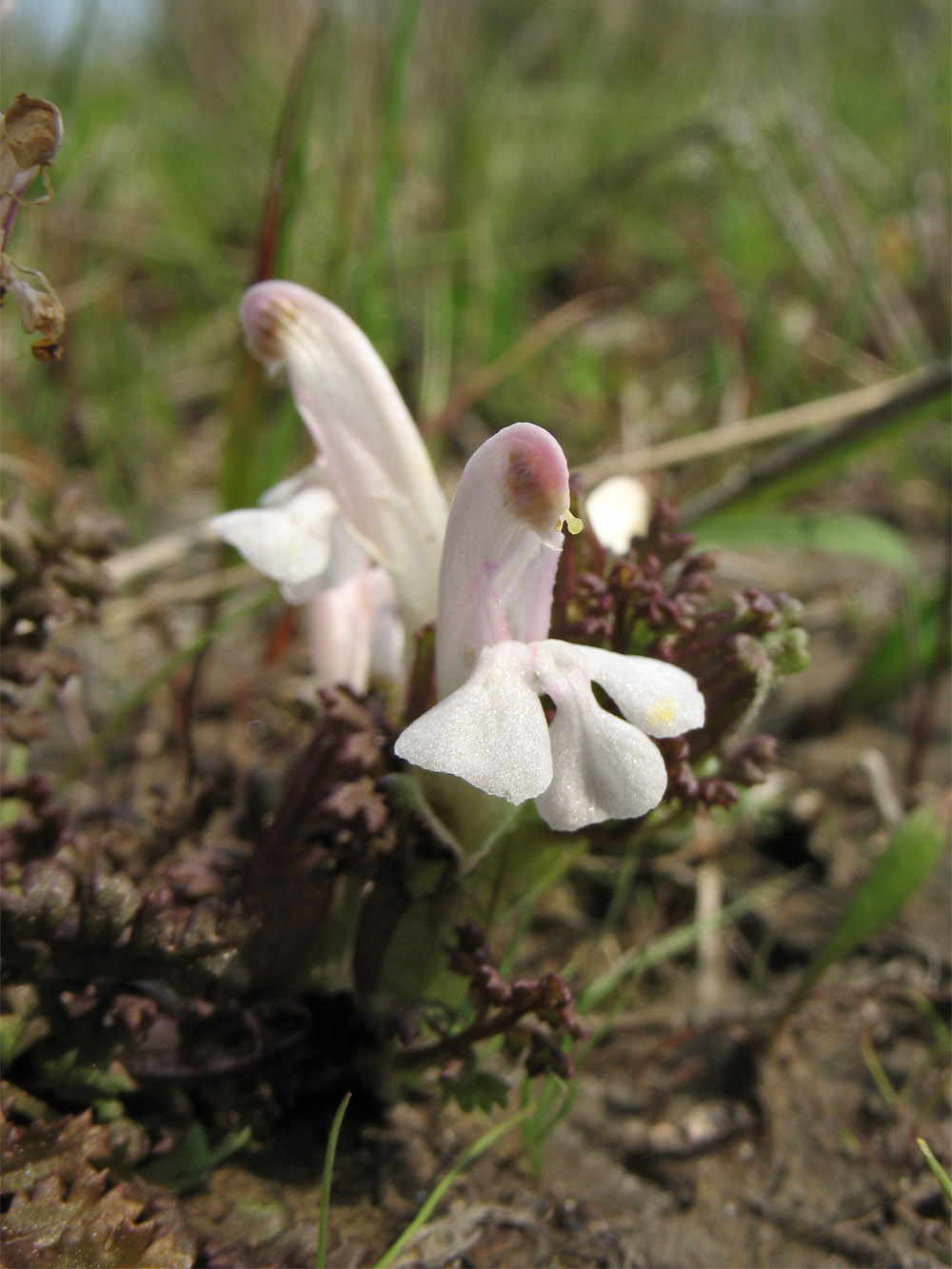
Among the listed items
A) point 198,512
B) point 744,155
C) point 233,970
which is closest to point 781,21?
point 744,155

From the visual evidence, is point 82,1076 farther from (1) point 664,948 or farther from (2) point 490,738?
(1) point 664,948

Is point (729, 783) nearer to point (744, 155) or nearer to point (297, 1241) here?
point (297, 1241)

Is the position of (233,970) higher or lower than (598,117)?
lower

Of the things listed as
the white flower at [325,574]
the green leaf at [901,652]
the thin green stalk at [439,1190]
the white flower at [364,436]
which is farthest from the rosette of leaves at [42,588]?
the green leaf at [901,652]

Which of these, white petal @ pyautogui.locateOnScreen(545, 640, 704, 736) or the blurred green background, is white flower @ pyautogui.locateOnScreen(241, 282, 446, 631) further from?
the blurred green background

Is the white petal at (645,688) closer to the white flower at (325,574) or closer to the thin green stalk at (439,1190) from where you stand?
the white flower at (325,574)

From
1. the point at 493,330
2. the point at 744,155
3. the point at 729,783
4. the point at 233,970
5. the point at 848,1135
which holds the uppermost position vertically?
the point at 744,155

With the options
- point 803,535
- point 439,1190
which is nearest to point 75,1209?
point 439,1190
